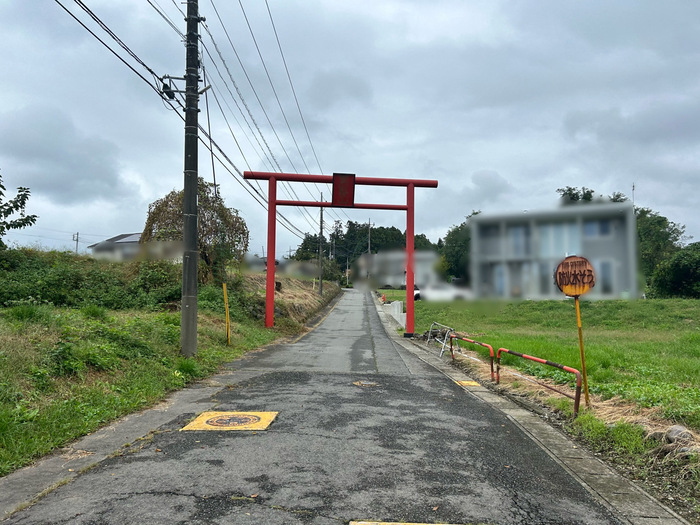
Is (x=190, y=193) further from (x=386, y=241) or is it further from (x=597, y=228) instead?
(x=386, y=241)

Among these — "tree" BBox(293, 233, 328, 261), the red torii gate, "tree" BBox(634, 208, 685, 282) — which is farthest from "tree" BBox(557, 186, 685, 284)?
"tree" BBox(293, 233, 328, 261)

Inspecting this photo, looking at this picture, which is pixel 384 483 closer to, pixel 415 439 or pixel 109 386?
pixel 415 439

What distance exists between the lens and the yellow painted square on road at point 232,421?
6.09m

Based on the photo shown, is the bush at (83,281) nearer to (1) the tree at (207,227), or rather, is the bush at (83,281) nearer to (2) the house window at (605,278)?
(1) the tree at (207,227)

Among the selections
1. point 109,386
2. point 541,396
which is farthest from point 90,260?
point 541,396

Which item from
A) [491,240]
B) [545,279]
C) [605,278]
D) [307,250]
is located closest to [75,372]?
[491,240]

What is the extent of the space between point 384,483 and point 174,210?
19.0 meters

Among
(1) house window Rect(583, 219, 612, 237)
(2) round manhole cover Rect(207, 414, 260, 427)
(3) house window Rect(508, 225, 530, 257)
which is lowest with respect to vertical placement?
(2) round manhole cover Rect(207, 414, 260, 427)

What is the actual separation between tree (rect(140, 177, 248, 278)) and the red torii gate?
1842 mm

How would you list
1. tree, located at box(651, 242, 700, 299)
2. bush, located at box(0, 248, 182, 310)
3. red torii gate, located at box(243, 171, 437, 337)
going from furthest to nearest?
tree, located at box(651, 242, 700, 299)
red torii gate, located at box(243, 171, 437, 337)
bush, located at box(0, 248, 182, 310)

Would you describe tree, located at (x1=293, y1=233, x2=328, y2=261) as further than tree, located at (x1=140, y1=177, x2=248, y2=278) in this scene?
Yes

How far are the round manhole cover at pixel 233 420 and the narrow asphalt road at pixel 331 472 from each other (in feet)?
1.19

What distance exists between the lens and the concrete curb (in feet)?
13.2

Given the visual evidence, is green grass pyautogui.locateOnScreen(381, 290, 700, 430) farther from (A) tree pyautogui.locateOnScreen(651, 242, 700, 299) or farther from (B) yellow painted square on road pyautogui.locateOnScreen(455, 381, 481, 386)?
(A) tree pyautogui.locateOnScreen(651, 242, 700, 299)
